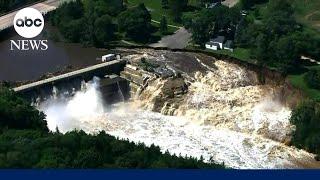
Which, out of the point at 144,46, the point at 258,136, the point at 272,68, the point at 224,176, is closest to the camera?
the point at 224,176

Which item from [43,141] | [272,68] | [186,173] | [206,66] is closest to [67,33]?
[206,66]

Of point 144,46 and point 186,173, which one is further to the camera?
point 144,46

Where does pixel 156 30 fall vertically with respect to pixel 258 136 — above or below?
above

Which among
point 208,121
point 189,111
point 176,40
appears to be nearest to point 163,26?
point 176,40

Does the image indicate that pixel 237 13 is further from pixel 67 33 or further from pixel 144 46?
pixel 67 33

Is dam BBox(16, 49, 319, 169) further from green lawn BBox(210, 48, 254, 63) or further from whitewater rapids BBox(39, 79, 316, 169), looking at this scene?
green lawn BBox(210, 48, 254, 63)

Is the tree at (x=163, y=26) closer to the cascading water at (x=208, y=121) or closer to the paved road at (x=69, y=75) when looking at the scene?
the paved road at (x=69, y=75)

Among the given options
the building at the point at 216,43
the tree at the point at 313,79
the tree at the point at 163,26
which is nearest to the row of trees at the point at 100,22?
the tree at the point at 163,26
